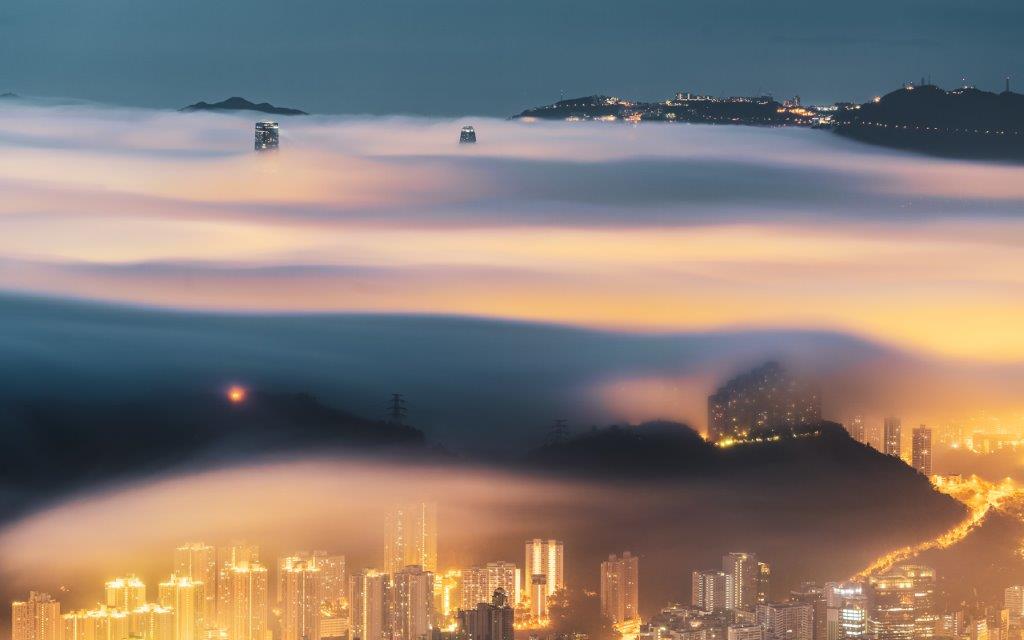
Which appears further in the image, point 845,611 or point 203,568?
point 203,568

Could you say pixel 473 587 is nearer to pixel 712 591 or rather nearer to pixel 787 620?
pixel 712 591

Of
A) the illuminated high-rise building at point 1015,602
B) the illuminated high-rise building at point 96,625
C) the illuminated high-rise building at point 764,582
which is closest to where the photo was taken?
the illuminated high-rise building at point 96,625

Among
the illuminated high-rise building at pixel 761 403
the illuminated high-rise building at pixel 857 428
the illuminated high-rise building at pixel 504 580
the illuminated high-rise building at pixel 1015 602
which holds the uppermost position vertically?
the illuminated high-rise building at pixel 761 403

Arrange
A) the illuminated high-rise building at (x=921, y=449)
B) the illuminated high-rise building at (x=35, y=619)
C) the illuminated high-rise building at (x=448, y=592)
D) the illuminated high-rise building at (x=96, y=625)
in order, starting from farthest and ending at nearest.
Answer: the illuminated high-rise building at (x=921, y=449) < the illuminated high-rise building at (x=448, y=592) < the illuminated high-rise building at (x=96, y=625) < the illuminated high-rise building at (x=35, y=619)

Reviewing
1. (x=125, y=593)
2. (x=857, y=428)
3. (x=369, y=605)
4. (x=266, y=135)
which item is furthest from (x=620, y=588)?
(x=266, y=135)

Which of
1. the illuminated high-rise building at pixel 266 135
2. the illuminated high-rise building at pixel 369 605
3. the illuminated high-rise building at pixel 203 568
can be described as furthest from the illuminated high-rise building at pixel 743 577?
the illuminated high-rise building at pixel 266 135

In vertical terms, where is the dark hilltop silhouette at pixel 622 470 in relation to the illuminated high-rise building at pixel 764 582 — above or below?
above

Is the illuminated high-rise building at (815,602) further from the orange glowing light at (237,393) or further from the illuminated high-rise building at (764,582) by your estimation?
the orange glowing light at (237,393)
